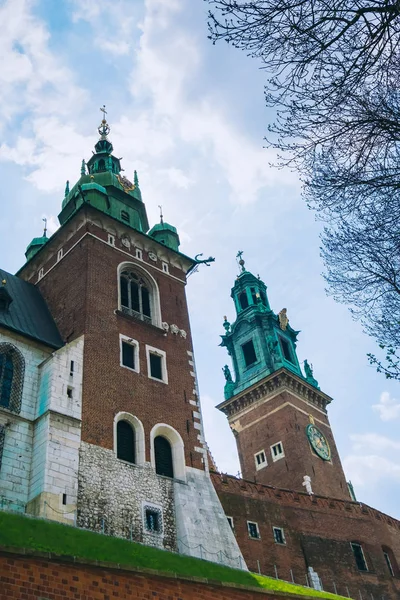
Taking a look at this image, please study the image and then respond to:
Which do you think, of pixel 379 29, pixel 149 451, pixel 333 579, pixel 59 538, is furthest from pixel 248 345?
pixel 379 29

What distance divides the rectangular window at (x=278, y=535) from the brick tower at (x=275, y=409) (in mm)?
10326

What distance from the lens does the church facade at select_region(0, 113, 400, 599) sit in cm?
2225

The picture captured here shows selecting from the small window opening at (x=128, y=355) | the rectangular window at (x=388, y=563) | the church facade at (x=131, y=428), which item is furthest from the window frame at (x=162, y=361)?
the rectangular window at (x=388, y=563)

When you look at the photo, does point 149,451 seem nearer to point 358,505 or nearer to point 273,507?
point 273,507

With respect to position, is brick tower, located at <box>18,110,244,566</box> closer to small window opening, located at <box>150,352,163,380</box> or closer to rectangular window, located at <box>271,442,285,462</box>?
small window opening, located at <box>150,352,163,380</box>

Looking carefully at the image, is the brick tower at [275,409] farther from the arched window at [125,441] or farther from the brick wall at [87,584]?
the brick wall at [87,584]

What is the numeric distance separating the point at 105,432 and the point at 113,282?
8.76 meters

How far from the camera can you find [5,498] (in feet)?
67.1

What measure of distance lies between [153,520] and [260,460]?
2333cm

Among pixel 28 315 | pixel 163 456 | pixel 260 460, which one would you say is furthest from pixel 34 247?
pixel 260 460

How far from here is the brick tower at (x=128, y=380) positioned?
22703 mm

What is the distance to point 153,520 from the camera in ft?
76.4

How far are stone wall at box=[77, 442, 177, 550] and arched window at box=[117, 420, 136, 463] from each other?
58 cm

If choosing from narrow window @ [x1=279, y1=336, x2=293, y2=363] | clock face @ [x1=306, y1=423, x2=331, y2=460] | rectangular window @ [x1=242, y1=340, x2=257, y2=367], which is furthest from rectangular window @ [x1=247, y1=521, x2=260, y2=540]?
narrow window @ [x1=279, y1=336, x2=293, y2=363]
